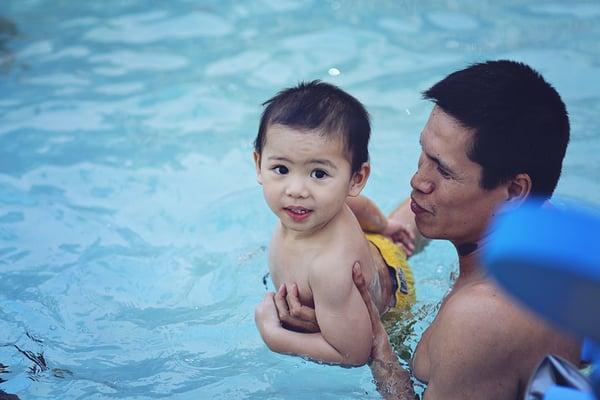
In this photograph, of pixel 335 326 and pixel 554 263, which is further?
pixel 335 326

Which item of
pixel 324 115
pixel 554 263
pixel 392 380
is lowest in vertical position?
pixel 392 380

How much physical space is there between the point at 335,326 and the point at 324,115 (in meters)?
0.79

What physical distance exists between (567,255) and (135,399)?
2.63 meters

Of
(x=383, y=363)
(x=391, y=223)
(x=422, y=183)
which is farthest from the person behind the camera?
(x=391, y=223)

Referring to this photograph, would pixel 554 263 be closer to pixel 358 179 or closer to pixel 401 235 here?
pixel 358 179

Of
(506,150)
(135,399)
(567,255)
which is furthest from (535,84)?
(135,399)

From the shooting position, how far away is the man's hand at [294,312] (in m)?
3.48

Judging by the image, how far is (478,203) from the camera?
324 cm

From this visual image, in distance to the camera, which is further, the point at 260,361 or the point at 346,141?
the point at 260,361

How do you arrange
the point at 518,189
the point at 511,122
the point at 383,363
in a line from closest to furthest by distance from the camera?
the point at 511,122, the point at 518,189, the point at 383,363

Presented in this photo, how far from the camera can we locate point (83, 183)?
598 centimetres

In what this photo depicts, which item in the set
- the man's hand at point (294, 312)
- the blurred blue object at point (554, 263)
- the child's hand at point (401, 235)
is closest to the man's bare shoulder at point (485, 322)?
the man's hand at point (294, 312)

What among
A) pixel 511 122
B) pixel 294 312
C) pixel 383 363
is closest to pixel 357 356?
pixel 383 363

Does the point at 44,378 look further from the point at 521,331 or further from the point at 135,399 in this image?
the point at 521,331
